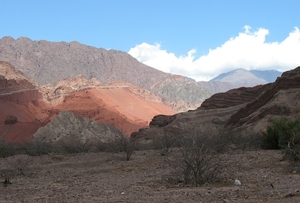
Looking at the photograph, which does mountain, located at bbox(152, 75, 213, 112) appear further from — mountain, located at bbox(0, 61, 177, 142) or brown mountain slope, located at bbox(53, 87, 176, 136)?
mountain, located at bbox(0, 61, 177, 142)

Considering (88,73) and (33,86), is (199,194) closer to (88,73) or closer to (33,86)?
(33,86)

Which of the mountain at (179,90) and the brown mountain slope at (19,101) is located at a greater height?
the mountain at (179,90)

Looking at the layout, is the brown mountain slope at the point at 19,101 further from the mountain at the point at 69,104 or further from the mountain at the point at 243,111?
the mountain at the point at 243,111

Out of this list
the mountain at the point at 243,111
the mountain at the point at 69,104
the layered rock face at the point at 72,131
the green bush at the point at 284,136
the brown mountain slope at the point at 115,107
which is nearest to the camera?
the green bush at the point at 284,136

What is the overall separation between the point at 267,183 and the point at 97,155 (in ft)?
53.0

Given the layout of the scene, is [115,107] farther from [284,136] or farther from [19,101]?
[284,136]

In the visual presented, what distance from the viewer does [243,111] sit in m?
41.7

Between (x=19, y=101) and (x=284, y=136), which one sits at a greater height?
(x=19, y=101)

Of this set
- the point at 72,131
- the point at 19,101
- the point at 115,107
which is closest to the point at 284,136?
the point at 72,131

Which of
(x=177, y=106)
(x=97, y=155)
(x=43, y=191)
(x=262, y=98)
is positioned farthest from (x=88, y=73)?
(x=43, y=191)

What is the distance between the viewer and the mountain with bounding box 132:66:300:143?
113ft

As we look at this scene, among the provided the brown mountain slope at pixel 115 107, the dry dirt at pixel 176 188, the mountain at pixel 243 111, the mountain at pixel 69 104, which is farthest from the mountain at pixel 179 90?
the dry dirt at pixel 176 188

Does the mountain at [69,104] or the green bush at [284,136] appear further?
the mountain at [69,104]

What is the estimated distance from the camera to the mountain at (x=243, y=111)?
3450 centimetres
